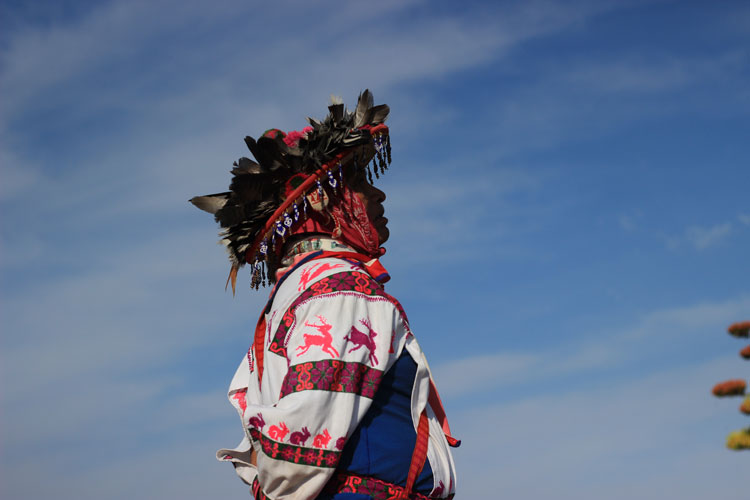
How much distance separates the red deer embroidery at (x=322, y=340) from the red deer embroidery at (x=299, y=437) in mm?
339

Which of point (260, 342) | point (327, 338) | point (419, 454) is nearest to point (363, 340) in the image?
point (327, 338)

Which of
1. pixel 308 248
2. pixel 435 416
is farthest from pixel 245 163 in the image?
pixel 435 416

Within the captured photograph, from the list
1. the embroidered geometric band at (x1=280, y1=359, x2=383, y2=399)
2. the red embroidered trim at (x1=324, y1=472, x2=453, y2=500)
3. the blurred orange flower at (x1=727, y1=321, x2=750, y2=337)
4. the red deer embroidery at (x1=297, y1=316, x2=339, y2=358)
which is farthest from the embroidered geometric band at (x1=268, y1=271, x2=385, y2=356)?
the blurred orange flower at (x1=727, y1=321, x2=750, y2=337)

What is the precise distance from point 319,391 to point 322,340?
9.4 inches

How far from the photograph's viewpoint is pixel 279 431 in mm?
3162

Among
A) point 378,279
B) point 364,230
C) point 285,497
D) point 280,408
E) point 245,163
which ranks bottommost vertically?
point 285,497

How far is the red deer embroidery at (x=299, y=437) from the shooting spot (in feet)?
10.3

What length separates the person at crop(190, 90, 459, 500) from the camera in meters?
3.21

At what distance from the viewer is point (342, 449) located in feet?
10.5

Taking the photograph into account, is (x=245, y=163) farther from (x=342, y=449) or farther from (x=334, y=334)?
(x=342, y=449)

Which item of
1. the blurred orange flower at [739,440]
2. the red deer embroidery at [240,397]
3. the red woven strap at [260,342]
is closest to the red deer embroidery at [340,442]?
the red woven strap at [260,342]

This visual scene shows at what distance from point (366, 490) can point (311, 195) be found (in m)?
1.55

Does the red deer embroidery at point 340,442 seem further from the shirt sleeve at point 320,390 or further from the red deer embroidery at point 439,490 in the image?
the red deer embroidery at point 439,490

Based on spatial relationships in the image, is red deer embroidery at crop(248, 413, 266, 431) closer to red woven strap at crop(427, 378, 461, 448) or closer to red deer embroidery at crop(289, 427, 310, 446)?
red deer embroidery at crop(289, 427, 310, 446)
